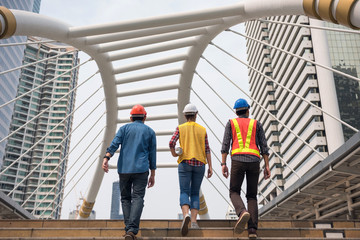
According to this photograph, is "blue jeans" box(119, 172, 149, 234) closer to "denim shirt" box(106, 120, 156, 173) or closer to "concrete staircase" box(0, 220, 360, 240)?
"denim shirt" box(106, 120, 156, 173)

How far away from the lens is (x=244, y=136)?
5.41 m

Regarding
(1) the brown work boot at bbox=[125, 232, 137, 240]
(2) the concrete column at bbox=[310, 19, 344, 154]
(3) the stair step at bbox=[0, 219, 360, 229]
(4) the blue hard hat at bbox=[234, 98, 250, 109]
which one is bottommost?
(1) the brown work boot at bbox=[125, 232, 137, 240]

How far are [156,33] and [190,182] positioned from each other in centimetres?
609

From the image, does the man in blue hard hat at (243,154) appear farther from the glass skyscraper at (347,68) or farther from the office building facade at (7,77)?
the office building facade at (7,77)

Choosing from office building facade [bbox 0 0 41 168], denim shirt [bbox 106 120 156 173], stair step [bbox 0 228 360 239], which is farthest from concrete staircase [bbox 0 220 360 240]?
office building facade [bbox 0 0 41 168]

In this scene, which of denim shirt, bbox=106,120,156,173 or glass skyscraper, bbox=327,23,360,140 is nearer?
denim shirt, bbox=106,120,156,173

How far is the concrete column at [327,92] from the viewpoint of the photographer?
172ft

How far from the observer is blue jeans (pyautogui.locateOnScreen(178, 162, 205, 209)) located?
222 inches

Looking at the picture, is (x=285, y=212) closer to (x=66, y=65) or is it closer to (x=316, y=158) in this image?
(x=316, y=158)

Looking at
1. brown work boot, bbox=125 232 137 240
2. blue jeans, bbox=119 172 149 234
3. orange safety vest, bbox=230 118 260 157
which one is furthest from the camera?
orange safety vest, bbox=230 118 260 157

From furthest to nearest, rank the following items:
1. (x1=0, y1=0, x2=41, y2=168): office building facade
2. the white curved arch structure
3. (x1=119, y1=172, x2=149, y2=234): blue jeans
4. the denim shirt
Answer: (x1=0, y1=0, x2=41, y2=168): office building facade
the white curved arch structure
the denim shirt
(x1=119, y1=172, x2=149, y2=234): blue jeans

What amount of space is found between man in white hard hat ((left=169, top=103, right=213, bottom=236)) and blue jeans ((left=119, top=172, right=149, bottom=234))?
2.35ft

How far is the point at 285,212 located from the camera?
69.8 ft

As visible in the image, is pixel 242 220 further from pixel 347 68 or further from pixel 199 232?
pixel 347 68
